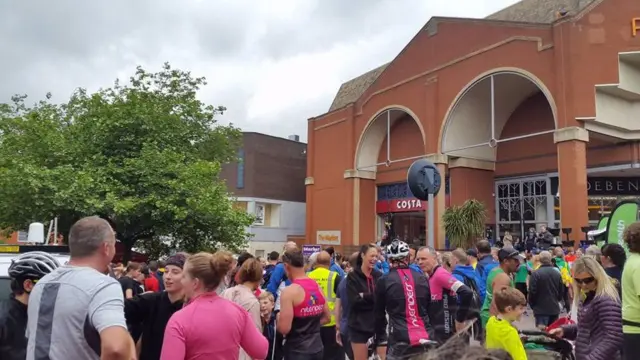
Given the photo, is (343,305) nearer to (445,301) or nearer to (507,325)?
(445,301)

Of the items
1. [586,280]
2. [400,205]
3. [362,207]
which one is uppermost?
[400,205]

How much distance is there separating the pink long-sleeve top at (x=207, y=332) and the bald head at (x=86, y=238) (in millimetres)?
685

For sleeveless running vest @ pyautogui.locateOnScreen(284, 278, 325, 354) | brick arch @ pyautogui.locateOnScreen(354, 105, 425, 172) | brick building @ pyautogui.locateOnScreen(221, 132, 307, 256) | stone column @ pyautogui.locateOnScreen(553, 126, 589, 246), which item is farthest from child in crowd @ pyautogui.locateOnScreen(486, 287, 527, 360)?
brick building @ pyautogui.locateOnScreen(221, 132, 307, 256)

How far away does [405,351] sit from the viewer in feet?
15.6

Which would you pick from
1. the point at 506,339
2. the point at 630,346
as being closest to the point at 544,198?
the point at 630,346

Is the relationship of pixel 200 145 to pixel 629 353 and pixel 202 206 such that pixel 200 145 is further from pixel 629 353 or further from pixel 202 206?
pixel 629 353

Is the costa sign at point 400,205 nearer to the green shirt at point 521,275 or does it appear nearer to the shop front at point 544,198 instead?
the shop front at point 544,198

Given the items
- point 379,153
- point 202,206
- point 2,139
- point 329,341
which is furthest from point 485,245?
point 379,153

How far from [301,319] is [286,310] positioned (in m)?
0.20

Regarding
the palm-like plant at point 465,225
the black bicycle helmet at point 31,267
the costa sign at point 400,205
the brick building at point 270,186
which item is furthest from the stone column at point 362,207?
the black bicycle helmet at point 31,267

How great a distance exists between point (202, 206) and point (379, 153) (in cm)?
1620

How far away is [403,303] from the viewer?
4.94 metres

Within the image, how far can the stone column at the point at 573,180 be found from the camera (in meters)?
19.4

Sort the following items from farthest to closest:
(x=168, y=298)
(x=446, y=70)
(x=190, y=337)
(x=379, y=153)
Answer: (x=379, y=153)
(x=446, y=70)
(x=168, y=298)
(x=190, y=337)
